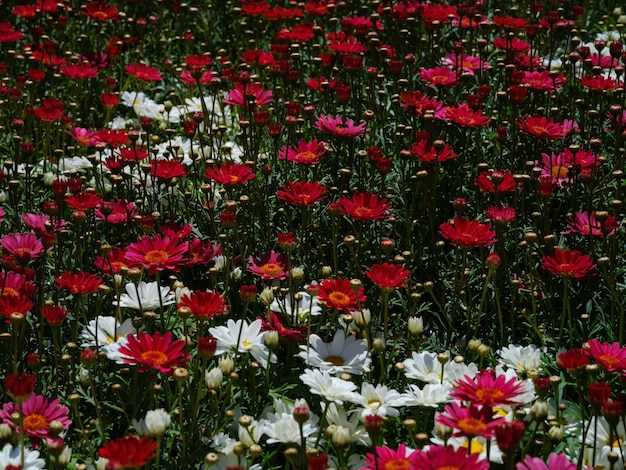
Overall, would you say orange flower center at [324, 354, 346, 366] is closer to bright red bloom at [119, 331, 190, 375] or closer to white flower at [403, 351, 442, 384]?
white flower at [403, 351, 442, 384]

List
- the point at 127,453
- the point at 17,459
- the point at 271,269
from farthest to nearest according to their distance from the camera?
1. the point at 271,269
2. the point at 17,459
3. the point at 127,453

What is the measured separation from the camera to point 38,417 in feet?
8.01

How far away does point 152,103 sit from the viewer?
4957 mm

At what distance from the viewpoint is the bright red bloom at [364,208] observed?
9.90 ft

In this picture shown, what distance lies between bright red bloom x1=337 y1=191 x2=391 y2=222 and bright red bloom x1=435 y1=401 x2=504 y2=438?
0.90 m

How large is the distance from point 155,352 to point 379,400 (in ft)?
2.00

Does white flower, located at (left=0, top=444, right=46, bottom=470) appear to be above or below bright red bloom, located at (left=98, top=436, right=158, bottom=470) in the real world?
below

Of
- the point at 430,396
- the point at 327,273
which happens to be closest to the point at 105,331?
the point at 327,273

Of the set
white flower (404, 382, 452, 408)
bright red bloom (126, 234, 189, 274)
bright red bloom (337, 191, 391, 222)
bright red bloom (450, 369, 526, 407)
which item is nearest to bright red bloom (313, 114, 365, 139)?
bright red bloom (337, 191, 391, 222)

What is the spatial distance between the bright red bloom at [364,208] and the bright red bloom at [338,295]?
264 mm

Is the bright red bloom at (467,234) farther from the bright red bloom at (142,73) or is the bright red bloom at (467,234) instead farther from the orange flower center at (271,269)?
the bright red bloom at (142,73)

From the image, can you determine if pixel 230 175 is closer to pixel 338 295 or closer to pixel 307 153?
pixel 307 153

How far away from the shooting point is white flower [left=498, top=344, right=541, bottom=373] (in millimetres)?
2727

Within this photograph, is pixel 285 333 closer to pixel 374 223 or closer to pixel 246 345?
pixel 246 345
